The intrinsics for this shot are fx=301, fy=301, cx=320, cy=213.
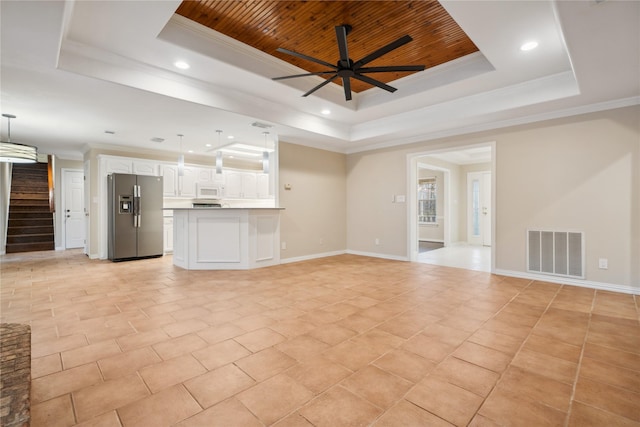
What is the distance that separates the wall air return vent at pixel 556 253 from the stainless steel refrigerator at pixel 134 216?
6996mm

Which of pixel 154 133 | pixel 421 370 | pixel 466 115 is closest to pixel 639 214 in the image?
pixel 466 115

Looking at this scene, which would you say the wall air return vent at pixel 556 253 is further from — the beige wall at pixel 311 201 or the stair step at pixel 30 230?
the stair step at pixel 30 230

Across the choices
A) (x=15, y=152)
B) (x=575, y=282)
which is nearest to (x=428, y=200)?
(x=575, y=282)

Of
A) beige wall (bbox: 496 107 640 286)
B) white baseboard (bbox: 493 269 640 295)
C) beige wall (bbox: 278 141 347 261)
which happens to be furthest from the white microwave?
white baseboard (bbox: 493 269 640 295)

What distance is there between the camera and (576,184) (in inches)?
160

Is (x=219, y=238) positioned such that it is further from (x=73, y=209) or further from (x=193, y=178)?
(x=73, y=209)

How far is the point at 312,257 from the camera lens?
6270 millimetres

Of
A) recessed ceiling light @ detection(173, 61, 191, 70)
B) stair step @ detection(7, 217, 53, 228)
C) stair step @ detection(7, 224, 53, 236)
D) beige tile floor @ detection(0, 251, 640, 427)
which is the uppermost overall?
recessed ceiling light @ detection(173, 61, 191, 70)

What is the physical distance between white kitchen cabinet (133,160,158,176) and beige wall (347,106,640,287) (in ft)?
20.5

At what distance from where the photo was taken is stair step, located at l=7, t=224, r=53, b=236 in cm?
809

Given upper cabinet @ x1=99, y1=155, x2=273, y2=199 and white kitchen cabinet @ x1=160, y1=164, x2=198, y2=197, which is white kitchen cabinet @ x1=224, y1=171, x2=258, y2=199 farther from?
white kitchen cabinet @ x1=160, y1=164, x2=198, y2=197

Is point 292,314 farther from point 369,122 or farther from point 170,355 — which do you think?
point 369,122

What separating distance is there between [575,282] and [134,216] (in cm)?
766

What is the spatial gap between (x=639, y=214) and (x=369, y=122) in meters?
3.99
